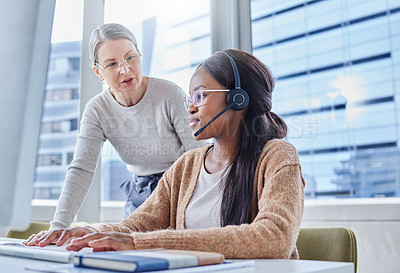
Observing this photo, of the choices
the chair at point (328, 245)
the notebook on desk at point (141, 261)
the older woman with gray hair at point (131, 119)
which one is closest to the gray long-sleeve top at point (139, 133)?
the older woman with gray hair at point (131, 119)

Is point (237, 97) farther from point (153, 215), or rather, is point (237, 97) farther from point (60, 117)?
point (60, 117)

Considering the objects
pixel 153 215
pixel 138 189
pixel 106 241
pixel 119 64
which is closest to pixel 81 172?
pixel 138 189

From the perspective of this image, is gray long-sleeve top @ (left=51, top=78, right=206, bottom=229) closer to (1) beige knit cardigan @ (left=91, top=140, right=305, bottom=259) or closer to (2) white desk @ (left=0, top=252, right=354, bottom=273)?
(1) beige knit cardigan @ (left=91, top=140, right=305, bottom=259)

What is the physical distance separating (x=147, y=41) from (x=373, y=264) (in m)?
2.00

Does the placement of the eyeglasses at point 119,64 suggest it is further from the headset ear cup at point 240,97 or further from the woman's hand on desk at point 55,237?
the woman's hand on desk at point 55,237

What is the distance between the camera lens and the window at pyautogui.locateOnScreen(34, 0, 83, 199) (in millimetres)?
2752

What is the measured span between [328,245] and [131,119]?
3.62 ft

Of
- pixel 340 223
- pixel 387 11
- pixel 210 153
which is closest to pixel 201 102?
pixel 210 153

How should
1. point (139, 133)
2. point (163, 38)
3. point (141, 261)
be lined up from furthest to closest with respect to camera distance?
point (163, 38) → point (139, 133) → point (141, 261)

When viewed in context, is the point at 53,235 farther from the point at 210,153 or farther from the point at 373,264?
the point at 373,264

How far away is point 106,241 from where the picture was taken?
0.82 meters

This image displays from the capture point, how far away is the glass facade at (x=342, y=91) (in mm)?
2283

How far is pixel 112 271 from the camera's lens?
0.59 m

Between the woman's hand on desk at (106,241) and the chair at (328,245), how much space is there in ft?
1.88
